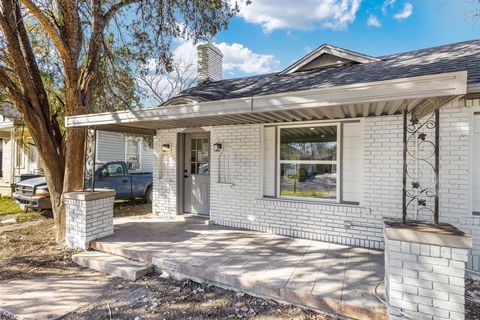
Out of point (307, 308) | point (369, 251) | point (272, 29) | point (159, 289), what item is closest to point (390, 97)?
point (307, 308)

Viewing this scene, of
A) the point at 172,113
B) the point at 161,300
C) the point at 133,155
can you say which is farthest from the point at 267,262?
the point at 133,155

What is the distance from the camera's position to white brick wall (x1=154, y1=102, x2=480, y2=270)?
3.86m

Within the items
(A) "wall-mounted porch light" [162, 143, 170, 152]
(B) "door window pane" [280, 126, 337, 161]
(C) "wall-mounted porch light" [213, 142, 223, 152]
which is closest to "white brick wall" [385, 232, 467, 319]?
(B) "door window pane" [280, 126, 337, 161]

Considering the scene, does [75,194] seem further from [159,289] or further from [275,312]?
[275,312]

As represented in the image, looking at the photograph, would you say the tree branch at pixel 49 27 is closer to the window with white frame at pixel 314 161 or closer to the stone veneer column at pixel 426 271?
the window with white frame at pixel 314 161

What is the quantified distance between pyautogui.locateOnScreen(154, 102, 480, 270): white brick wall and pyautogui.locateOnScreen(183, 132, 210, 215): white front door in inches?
13.1

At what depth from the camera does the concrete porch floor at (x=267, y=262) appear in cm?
292

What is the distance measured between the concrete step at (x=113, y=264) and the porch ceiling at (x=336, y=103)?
2234 millimetres

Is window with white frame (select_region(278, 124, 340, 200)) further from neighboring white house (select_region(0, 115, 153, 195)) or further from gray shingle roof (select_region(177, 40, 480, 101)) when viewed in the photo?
neighboring white house (select_region(0, 115, 153, 195))

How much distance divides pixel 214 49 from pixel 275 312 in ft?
25.3

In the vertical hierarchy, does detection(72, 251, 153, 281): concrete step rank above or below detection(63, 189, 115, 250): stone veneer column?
below

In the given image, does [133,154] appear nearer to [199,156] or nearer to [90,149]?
[90,149]

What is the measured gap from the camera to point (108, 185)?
833 cm

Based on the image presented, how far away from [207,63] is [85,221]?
18.3 ft
